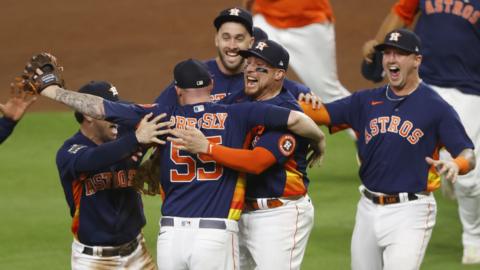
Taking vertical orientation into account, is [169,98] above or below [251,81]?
below

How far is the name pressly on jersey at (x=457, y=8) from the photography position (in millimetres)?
8508

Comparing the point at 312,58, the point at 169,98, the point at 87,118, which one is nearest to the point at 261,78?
the point at 169,98

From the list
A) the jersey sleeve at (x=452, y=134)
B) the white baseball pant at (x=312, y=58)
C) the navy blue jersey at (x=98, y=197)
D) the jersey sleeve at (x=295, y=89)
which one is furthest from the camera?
the white baseball pant at (x=312, y=58)

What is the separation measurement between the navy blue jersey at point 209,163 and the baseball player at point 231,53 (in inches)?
33.8

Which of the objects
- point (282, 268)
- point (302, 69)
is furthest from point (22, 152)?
point (282, 268)

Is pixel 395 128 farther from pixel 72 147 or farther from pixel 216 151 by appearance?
pixel 72 147

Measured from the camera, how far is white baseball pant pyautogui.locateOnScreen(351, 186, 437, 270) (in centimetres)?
652

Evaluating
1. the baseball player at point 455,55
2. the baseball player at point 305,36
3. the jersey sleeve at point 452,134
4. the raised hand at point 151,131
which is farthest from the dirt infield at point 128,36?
the raised hand at point 151,131

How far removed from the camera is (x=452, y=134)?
6.51 meters

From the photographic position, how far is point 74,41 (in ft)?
49.0

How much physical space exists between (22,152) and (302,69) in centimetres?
288

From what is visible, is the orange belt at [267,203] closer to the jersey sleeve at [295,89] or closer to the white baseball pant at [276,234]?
the white baseball pant at [276,234]

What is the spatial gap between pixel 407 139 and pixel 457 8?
229 centimetres

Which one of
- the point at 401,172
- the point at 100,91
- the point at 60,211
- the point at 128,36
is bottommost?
the point at 60,211
